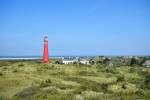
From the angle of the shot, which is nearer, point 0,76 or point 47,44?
point 0,76

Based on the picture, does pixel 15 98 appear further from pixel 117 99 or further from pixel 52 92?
pixel 117 99

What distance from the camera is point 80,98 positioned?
1479cm

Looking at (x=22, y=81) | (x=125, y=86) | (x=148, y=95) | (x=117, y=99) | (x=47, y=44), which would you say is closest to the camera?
(x=117, y=99)

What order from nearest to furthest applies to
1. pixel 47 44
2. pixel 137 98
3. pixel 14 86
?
1. pixel 137 98
2. pixel 14 86
3. pixel 47 44

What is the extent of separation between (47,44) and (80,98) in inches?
1847

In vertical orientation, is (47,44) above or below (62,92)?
above

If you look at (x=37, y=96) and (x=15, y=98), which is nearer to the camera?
(x=37, y=96)

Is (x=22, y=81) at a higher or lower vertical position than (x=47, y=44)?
lower

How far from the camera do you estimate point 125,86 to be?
20922mm

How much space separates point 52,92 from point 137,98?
504 cm

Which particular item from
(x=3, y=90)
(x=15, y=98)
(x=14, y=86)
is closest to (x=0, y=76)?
(x=14, y=86)

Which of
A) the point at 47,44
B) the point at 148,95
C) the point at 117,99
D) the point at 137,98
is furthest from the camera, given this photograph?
the point at 47,44

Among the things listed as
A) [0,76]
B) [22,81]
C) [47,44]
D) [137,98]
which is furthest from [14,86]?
[47,44]

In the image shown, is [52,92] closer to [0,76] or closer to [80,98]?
[80,98]
